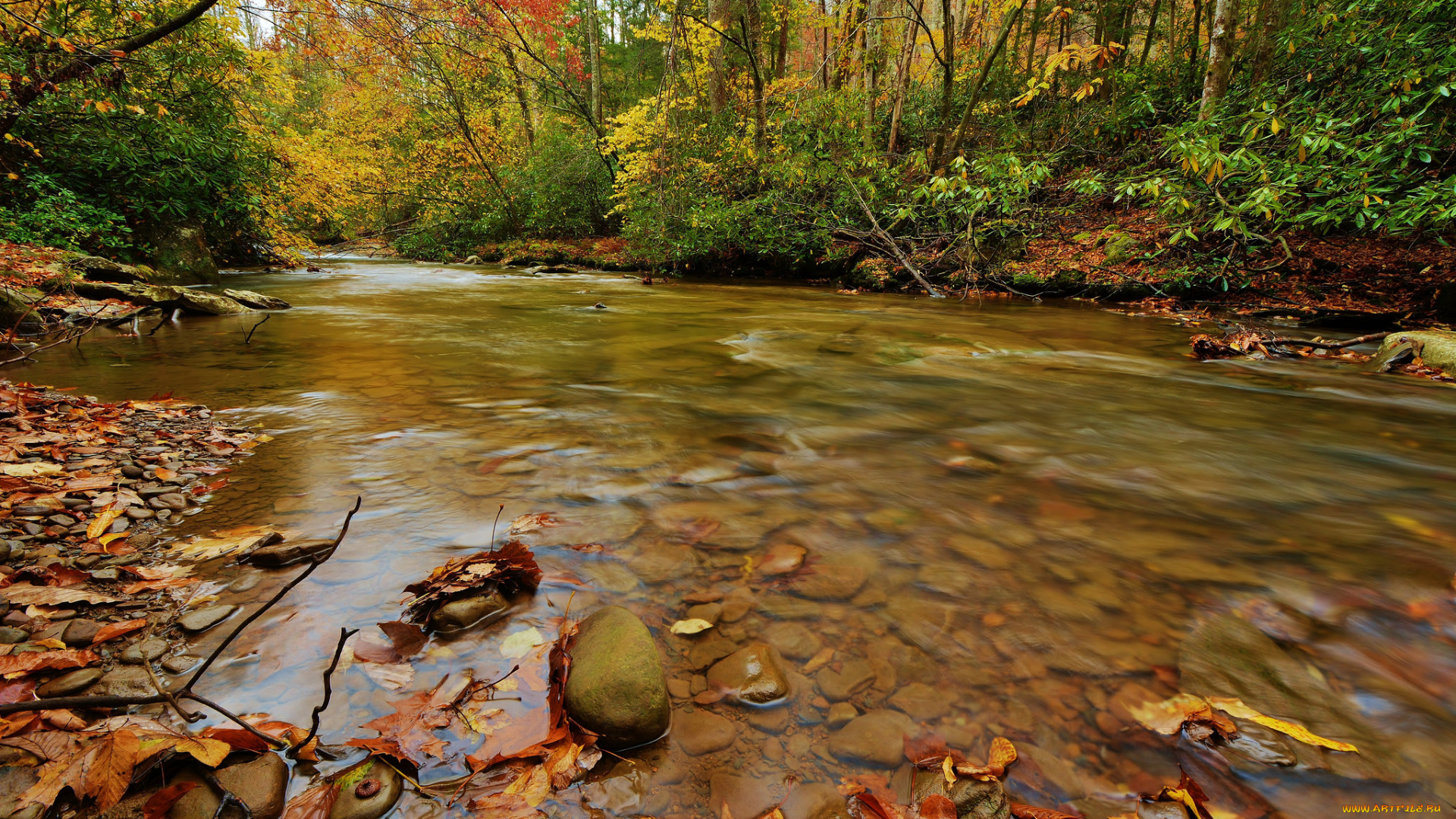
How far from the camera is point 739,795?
4.48ft

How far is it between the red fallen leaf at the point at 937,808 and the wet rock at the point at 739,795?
0.34 meters

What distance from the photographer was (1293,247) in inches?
358

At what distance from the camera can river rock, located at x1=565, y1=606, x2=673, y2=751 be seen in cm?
148

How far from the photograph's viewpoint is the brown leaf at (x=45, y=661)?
1.48 meters

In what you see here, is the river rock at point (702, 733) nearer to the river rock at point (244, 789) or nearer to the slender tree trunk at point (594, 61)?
the river rock at point (244, 789)

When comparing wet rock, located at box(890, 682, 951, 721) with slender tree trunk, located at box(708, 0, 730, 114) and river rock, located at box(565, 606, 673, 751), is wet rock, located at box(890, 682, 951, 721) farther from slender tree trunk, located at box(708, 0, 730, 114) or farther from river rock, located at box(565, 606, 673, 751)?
slender tree trunk, located at box(708, 0, 730, 114)

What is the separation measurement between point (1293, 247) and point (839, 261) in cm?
790

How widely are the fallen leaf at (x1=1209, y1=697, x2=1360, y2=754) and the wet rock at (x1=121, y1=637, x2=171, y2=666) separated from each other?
2.93m

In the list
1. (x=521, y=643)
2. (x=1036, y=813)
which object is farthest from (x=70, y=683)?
(x=1036, y=813)

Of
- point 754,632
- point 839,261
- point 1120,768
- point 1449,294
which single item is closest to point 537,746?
point 754,632

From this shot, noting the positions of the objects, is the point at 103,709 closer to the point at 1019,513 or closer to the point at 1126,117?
the point at 1019,513

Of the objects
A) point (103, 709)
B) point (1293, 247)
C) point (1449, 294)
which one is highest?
point (1293, 247)

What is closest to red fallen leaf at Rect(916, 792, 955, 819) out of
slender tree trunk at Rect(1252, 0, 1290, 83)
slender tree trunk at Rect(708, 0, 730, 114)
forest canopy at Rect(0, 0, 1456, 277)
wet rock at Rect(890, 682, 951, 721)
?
wet rock at Rect(890, 682, 951, 721)

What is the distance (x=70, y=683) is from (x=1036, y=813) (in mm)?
2410
